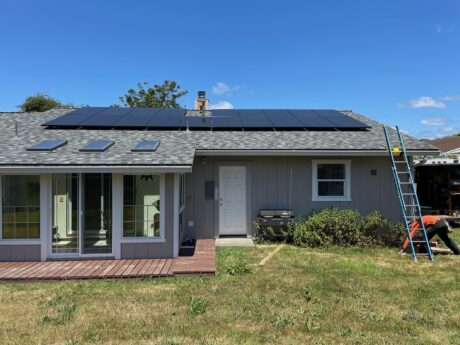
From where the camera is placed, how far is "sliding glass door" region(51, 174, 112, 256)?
777 centimetres

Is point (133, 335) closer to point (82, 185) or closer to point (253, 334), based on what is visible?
point (253, 334)

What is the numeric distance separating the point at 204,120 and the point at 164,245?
5.36 meters

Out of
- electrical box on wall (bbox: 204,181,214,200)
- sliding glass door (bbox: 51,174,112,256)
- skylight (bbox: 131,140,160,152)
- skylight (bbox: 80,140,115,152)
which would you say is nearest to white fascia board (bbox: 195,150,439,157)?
electrical box on wall (bbox: 204,181,214,200)

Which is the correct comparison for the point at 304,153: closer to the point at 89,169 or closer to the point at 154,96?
the point at 89,169

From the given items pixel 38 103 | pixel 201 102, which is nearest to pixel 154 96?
pixel 38 103

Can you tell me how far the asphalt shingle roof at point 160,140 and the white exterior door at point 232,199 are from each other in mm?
907

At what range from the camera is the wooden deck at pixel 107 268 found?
21.8 ft

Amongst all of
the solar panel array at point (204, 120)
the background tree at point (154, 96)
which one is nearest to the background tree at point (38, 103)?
the background tree at point (154, 96)

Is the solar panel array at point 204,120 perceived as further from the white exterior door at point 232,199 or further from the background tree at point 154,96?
the background tree at point 154,96

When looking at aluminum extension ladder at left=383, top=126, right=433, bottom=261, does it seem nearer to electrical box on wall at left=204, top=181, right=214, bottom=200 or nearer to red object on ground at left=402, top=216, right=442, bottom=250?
red object on ground at left=402, top=216, right=442, bottom=250

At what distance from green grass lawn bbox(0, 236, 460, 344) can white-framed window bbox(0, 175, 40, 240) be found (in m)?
1.68

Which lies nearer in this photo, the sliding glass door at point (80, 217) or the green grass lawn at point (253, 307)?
the green grass lawn at point (253, 307)

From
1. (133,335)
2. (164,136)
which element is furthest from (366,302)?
(164,136)

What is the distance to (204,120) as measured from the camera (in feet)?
39.5
